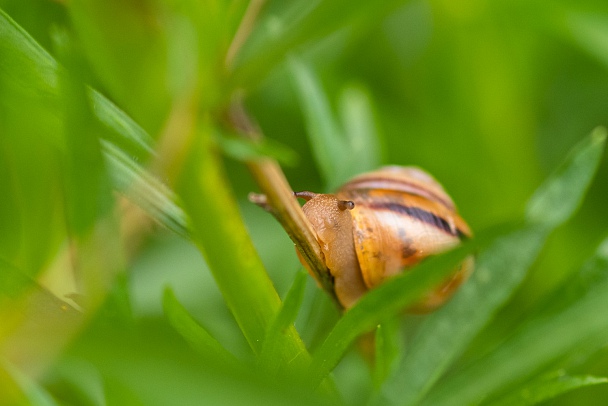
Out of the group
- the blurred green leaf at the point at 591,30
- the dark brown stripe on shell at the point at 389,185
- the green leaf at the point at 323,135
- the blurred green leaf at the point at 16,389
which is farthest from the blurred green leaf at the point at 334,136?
the blurred green leaf at the point at 16,389

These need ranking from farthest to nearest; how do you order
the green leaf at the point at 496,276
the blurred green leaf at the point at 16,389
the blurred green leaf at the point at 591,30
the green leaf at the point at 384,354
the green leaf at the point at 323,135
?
the blurred green leaf at the point at 591,30
the green leaf at the point at 323,135
the green leaf at the point at 496,276
the green leaf at the point at 384,354
the blurred green leaf at the point at 16,389

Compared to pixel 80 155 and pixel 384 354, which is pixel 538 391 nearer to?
pixel 384 354

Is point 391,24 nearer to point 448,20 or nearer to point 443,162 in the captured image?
point 448,20

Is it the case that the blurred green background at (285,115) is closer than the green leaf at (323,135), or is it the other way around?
the blurred green background at (285,115)

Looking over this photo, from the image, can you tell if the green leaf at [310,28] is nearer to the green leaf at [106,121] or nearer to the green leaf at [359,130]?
the green leaf at [106,121]

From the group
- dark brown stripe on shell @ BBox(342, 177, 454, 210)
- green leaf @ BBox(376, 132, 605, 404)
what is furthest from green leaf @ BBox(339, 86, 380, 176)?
green leaf @ BBox(376, 132, 605, 404)

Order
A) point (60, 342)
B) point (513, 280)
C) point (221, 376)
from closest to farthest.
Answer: point (221, 376)
point (60, 342)
point (513, 280)

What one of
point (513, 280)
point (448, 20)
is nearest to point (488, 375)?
point (513, 280)
